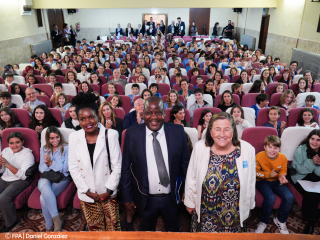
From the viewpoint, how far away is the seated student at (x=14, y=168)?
2336 mm

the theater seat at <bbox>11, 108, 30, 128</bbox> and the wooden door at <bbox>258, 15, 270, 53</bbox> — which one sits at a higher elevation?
the wooden door at <bbox>258, 15, 270, 53</bbox>

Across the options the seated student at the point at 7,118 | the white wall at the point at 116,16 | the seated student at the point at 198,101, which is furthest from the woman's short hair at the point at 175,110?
the white wall at the point at 116,16

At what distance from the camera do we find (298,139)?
2.59 meters

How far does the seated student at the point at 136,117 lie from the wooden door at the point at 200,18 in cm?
1524

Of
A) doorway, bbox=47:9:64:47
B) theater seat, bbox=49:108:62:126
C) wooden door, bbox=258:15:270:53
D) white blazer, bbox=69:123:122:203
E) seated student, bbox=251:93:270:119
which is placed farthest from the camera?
doorway, bbox=47:9:64:47

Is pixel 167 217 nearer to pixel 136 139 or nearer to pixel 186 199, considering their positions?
pixel 186 199

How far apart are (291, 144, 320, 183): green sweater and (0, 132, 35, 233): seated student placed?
2826mm

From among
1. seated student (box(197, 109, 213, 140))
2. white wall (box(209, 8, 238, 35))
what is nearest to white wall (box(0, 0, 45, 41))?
seated student (box(197, 109, 213, 140))

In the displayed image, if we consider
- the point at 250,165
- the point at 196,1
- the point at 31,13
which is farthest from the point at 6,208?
the point at 31,13

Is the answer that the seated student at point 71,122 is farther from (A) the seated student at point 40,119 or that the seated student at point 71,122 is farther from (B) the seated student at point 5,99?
(B) the seated student at point 5,99

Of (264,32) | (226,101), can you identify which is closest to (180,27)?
(264,32)

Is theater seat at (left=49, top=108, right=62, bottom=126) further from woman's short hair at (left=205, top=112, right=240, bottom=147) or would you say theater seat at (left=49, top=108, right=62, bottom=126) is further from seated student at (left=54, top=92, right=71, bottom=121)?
woman's short hair at (left=205, top=112, right=240, bottom=147)

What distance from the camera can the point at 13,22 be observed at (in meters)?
8.51

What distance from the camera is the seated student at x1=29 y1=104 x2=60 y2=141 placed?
10.4ft
